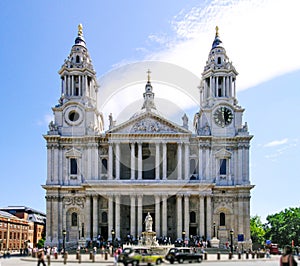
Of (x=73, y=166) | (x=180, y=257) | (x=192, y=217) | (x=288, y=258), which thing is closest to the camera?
(x=288, y=258)

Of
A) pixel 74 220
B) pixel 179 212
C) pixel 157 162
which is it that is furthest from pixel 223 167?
pixel 74 220

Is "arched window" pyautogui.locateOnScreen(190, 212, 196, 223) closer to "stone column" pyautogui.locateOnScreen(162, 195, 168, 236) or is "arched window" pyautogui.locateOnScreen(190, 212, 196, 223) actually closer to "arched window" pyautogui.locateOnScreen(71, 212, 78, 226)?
"stone column" pyautogui.locateOnScreen(162, 195, 168, 236)

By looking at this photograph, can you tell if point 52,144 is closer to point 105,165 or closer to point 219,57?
point 105,165

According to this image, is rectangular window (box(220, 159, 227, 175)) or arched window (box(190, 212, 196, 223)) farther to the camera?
rectangular window (box(220, 159, 227, 175))

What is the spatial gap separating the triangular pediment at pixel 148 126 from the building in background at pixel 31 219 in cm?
5519

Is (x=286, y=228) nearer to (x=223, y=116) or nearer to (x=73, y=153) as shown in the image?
(x=223, y=116)

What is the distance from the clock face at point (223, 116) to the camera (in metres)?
83.3

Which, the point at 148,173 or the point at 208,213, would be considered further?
the point at 148,173

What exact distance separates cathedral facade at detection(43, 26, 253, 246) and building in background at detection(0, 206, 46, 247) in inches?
1862

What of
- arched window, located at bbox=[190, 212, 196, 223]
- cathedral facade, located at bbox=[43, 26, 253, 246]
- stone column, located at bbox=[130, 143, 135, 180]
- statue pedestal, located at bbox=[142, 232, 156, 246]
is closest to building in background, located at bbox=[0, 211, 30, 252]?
cathedral facade, located at bbox=[43, 26, 253, 246]

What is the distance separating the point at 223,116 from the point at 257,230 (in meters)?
62.2

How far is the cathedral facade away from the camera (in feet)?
257

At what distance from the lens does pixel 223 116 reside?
83.4 metres

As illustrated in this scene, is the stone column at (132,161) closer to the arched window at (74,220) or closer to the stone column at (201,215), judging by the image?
the stone column at (201,215)
